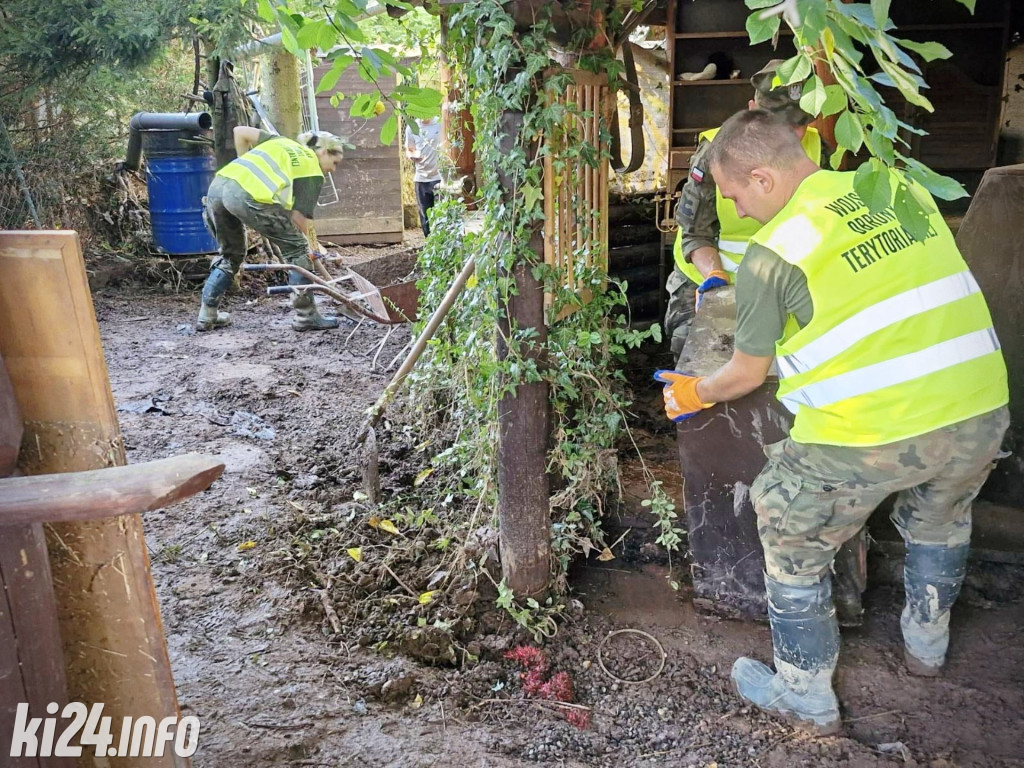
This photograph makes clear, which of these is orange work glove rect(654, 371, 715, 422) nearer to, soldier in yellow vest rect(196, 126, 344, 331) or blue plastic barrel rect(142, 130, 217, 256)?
soldier in yellow vest rect(196, 126, 344, 331)

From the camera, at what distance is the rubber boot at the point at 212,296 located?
7691 mm

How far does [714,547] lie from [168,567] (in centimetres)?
225

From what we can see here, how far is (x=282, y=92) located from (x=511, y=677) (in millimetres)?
7245

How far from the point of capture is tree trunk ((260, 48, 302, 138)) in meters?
8.39

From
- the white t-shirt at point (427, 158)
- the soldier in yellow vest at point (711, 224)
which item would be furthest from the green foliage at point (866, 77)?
the white t-shirt at point (427, 158)

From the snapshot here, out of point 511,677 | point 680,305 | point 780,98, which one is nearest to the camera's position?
point 511,677

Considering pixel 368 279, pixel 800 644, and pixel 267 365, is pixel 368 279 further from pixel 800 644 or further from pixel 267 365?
pixel 800 644

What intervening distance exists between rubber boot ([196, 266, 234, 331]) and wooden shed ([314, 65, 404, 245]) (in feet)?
13.9

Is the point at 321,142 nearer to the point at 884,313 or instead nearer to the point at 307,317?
the point at 307,317

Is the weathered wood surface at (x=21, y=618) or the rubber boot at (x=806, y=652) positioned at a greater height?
the weathered wood surface at (x=21, y=618)

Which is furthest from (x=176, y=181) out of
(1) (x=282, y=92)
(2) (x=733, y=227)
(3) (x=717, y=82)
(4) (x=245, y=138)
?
(2) (x=733, y=227)

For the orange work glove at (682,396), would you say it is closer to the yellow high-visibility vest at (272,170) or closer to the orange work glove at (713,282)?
the orange work glove at (713,282)

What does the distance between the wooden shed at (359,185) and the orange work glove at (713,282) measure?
353 inches

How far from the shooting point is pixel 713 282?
364 centimetres
